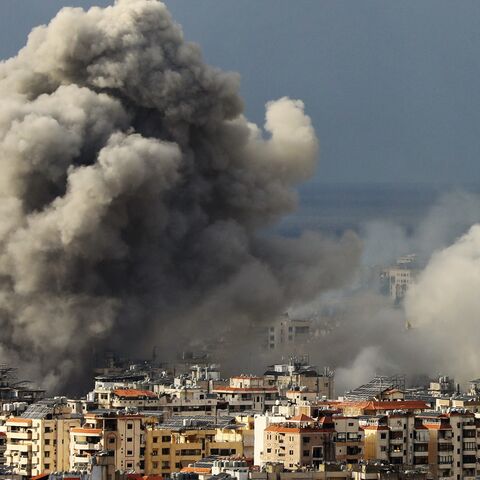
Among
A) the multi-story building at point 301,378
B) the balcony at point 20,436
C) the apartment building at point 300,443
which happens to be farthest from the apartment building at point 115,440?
the multi-story building at point 301,378

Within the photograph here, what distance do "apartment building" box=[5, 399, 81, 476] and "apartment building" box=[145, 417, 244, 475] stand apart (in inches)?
55.8

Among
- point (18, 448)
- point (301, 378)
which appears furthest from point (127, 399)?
point (301, 378)

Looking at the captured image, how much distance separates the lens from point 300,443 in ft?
163

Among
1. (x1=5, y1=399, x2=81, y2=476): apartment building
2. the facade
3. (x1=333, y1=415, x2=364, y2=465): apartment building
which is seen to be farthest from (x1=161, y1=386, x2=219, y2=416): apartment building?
(x1=333, y1=415, x2=364, y2=465): apartment building

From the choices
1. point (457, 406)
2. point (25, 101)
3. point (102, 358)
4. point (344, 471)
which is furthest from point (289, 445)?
point (25, 101)

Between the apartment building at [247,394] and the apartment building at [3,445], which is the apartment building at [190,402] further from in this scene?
the apartment building at [3,445]

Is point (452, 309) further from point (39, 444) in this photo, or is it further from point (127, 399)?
point (39, 444)

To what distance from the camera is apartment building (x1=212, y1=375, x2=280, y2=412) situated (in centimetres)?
6115

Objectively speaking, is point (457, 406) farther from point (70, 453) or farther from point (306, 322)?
point (306, 322)

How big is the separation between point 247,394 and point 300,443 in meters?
12.7

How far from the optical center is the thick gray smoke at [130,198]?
221 ft

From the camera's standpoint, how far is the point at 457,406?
57062 mm

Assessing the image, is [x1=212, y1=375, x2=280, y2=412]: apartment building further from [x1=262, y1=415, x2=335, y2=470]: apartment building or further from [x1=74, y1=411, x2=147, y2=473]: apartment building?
[x1=262, y1=415, x2=335, y2=470]: apartment building

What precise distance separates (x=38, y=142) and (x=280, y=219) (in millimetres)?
7235
